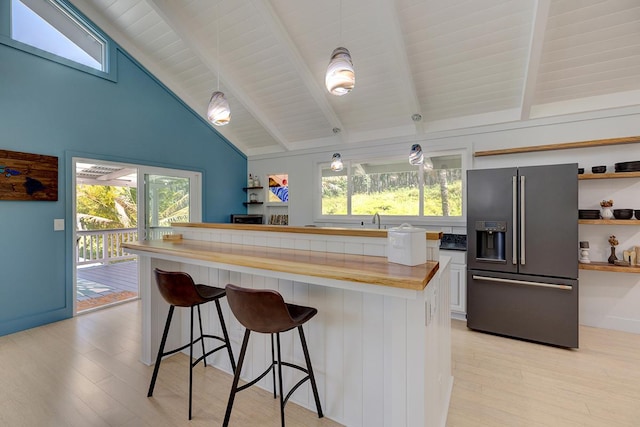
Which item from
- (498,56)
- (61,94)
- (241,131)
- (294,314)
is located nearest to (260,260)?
(294,314)

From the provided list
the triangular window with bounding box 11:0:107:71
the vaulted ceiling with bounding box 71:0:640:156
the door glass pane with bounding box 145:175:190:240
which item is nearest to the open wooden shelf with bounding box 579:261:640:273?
the vaulted ceiling with bounding box 71:0:640:156

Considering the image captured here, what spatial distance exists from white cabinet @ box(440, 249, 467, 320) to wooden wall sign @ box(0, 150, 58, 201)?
4709mm

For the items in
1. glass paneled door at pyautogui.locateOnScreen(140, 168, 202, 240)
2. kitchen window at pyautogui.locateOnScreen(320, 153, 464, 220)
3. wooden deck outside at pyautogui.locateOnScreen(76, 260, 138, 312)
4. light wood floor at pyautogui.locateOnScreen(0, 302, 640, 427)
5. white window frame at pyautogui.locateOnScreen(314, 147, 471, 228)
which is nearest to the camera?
light wood floor at pyautogui.locateOnScreen(0, 302, 640, 427)

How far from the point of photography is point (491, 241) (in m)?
3.17

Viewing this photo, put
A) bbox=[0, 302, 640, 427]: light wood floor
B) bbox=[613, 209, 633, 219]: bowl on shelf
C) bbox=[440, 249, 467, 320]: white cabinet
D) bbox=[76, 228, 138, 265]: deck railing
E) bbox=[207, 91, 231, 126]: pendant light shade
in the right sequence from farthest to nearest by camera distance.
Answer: bbox=[76, 228, 138, 265]: deck railing, bbox=[440, 249, 467, 320]: white cabinet, bbox=[613, 209, 633, 219]: bowl on shelf, bbox=[207, 91, 231, 126]: pendant light shade, bbox=[0, 302, 640, 427]: light wood floor

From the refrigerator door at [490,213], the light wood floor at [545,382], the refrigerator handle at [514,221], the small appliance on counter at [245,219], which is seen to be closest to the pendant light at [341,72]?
the refrigerator door at [490,213]

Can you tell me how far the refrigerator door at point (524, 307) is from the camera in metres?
2.78

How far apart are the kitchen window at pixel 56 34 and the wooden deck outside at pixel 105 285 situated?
9.99 feet

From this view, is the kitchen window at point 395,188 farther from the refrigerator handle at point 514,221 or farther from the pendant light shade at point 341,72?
the pendant light shade at point 341,72

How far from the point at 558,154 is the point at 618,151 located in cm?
52

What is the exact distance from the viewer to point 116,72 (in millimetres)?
3951

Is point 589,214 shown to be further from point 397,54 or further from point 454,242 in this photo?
point 397,54

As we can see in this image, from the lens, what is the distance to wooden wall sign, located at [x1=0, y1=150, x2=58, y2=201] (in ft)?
9.99

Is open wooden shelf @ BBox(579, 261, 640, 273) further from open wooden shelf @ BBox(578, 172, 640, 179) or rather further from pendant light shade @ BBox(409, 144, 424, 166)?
pendant light shade @ BBox(409, 144, 424, 166)
